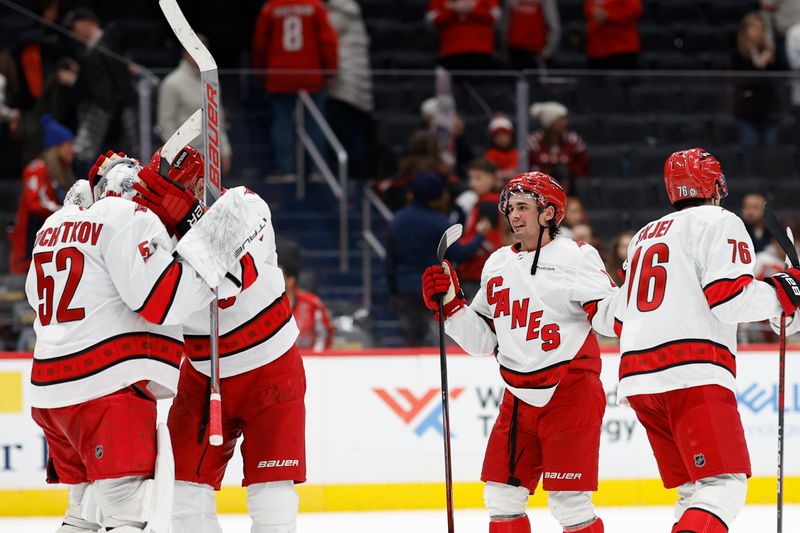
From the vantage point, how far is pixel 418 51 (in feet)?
33.1

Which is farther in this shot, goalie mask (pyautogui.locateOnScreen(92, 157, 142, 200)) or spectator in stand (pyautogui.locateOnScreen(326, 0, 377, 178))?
spectator in stand (pyautogui.locateOnScreen(326, 0, 377, 178))

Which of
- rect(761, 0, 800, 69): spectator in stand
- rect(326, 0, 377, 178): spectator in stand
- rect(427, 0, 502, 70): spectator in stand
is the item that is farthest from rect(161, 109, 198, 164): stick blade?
rect(761, 0, 800, 69): spectator in stand

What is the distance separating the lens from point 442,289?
4.47m

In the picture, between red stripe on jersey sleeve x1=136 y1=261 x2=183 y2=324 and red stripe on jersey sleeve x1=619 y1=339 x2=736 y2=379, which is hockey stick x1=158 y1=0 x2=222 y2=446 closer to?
red stripe on jersey sleeve x1=136 y1=261 x2=183 y2=324

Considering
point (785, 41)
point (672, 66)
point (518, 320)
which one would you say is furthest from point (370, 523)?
point (672, 66)

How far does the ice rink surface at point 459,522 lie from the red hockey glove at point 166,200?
229 cm

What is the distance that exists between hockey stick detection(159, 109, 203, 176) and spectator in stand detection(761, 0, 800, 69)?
587cm

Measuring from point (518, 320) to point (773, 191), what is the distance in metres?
3.93

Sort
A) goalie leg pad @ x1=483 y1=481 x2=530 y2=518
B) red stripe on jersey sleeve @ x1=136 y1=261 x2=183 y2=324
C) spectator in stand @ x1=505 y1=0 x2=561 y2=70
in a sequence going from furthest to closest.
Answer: spectator in stand @ x1=505 y1=0 x2=561 y2=70
goalie leg pad @ x1=483 y1=481 x2=530 y2=518
red stripe on jersey sleeve @ x1=136 y1=261 x2=183 y2=324

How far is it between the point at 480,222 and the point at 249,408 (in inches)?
133

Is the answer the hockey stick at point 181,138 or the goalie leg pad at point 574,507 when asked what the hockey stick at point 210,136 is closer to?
the hockey stick at point 181,138

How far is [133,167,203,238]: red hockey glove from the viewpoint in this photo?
3908mm

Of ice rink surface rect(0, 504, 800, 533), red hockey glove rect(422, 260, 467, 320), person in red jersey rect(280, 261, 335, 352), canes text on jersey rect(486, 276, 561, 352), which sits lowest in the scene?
ice rink surface rect(0, 504, 800, 533)

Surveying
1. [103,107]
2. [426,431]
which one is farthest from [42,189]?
[426,431]
